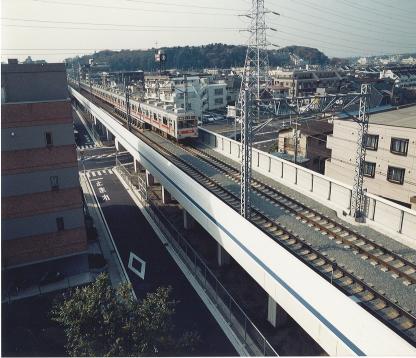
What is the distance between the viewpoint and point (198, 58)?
174m

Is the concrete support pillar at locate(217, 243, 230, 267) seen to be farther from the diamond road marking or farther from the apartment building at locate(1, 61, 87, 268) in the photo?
the apartment building at locate(1, 61, 87, 268)

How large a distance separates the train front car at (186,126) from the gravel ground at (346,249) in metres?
10.9

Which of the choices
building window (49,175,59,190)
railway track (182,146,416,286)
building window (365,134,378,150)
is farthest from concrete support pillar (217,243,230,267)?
building window (365,134,378,150)

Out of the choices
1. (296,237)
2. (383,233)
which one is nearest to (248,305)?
(296,237)

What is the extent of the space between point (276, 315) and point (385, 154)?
1541cm

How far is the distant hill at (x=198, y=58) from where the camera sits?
560ft

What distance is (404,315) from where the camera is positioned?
1073 cm

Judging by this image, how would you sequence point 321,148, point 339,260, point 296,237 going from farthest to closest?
1. point 321,148
2. point 296,237
3. point 339,260

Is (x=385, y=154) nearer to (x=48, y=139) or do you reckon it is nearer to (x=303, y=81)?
(x=48, y=139)

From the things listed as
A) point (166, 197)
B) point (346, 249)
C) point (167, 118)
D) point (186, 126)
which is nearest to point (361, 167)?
point (346, 249)

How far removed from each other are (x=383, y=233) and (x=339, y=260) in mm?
3216

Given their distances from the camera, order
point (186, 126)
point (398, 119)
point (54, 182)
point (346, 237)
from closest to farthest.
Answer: point (346, 237) → point (54, 182) → point (398, 119) → point (186, 126)

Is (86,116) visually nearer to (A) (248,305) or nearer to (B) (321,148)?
(B) (321,148)

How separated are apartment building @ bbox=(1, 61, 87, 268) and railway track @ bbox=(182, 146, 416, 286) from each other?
10.5 metres
